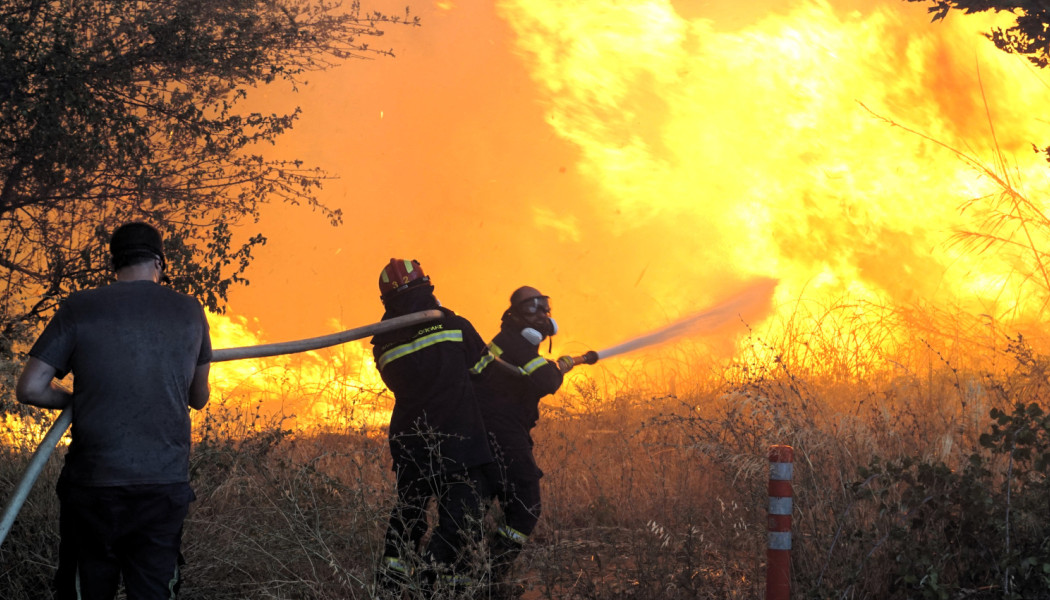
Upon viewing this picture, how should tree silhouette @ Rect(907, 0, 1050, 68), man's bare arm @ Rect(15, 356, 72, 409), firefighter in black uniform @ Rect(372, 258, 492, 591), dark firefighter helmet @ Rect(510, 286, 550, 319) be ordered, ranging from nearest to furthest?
man's bare arm @ Rect(15, 356, 72, 409)
firefighter in black uniform @ Rect(372, 258, 492, 591)
dark firefighter helmet @ Rect(510, 286, 550, 319)
tree silhouette @ Rect(907, 0, 1050, 68)

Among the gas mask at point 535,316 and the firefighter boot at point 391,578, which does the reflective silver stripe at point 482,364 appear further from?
the firefighter boot at point 391,578

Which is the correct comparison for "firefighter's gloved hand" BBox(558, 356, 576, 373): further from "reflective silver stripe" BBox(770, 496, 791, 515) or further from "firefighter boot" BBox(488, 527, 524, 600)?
"reflective silver stripe" BBox(770, 496, 791, 515)

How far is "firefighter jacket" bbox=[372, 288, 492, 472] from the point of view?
5684 mm

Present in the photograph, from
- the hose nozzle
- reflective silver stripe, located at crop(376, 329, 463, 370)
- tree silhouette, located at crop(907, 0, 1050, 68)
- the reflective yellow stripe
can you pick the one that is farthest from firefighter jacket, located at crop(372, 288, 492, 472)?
tree silhouette, located at crop(907, 0, 1050, 68)

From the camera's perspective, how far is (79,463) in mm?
3852

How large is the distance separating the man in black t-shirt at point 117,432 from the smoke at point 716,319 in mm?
3667

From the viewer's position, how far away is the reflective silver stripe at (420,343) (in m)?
5.74

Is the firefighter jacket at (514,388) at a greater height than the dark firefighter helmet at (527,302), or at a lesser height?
lesser

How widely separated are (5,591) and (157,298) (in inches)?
114

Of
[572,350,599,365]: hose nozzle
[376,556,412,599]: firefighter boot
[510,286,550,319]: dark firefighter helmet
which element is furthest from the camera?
[572,350,599,365]: hose nozzle

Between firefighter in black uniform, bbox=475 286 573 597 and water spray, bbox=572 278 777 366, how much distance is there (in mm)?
509

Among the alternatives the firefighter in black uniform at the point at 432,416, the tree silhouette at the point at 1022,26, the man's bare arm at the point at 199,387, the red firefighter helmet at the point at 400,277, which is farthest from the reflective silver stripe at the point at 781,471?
the tree silhouette at the point at 1022,26

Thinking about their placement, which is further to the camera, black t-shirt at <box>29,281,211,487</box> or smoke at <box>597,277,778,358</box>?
smoke at <box>597,277,778,358</box>

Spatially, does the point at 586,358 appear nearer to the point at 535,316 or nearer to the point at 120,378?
the point at 535,316
